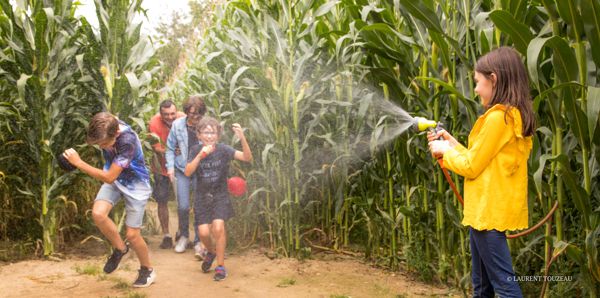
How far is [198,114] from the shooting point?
5.63m

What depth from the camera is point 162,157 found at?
253 inches

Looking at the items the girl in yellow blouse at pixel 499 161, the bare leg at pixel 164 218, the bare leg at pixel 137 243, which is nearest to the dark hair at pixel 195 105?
the bare leg at pixel 164 218

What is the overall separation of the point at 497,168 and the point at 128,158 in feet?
9.24

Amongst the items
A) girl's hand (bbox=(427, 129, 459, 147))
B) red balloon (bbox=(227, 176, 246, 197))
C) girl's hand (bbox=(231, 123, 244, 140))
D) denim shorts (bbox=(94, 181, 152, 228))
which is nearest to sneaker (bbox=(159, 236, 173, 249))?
red balloon (bbox=(227, 176, 246, 197))

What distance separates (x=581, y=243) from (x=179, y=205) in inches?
149

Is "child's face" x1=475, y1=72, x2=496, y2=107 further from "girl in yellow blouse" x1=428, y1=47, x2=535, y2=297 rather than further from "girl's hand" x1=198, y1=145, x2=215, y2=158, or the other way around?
"girl's hand" x1=198, y1=145, x2=215, y2=158

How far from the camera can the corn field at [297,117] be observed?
14.1ft

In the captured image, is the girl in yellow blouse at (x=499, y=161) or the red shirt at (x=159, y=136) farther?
the red shirt at (x=159, y=136)

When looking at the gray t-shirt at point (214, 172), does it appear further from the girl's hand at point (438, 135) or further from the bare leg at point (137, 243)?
the girl's hand at point (438, 135)

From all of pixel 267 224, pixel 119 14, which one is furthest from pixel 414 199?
pixel 119 14

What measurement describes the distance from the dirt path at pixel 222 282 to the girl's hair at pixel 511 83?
1.93 m

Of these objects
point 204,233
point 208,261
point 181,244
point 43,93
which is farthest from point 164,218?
point 43,93

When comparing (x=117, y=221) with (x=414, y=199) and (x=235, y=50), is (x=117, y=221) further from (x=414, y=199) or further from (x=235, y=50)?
(x=414, y=199)

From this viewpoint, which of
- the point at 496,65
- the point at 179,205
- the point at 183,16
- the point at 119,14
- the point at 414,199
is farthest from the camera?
the point at 183,16
